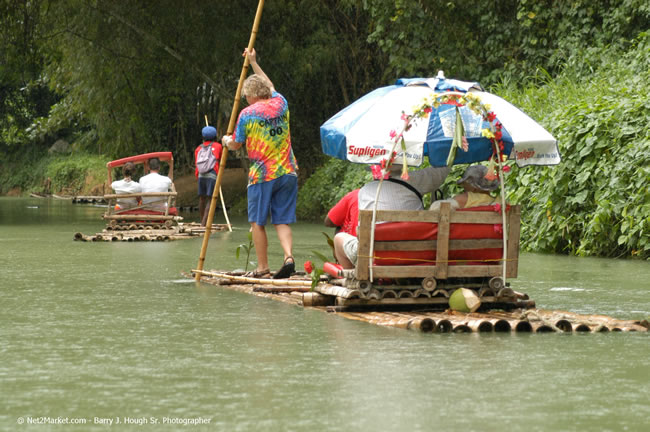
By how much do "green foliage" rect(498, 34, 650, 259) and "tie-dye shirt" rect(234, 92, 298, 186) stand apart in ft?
16.3

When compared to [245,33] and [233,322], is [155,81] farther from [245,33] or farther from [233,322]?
[233,322]

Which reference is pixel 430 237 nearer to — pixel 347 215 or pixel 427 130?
pixel 427 130

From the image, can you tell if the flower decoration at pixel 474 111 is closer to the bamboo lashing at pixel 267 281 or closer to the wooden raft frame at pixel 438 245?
the wooden raft frame at pixel 438 245

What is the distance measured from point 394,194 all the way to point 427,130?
2.02 feet

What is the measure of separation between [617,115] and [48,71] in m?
22.4

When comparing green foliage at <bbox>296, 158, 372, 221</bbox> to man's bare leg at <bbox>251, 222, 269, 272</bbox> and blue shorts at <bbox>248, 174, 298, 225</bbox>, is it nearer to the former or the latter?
blue shorts at <bbox>248, 174, 298, 225</bbox>

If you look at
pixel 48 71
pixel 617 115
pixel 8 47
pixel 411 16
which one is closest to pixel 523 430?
pixel 617 115

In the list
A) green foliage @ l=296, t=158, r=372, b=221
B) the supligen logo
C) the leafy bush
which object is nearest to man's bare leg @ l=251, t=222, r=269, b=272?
the supligen logo

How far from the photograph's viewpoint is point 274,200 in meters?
11.5

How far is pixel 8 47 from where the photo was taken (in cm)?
2598

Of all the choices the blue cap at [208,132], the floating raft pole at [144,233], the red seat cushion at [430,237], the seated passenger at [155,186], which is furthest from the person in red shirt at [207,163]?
the red seat cushion at [430,237]

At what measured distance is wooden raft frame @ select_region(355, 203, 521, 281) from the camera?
845cm

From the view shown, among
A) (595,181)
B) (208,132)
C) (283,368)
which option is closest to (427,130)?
(283,368)

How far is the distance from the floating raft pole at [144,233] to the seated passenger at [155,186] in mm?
379
